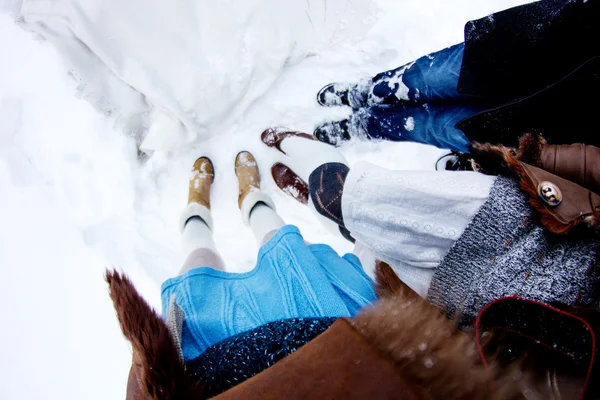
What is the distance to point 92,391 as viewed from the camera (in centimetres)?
122

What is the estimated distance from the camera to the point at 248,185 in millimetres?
1397

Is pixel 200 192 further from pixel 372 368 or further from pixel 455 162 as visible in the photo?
pixel 372 368

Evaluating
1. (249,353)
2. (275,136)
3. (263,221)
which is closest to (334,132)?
(275,136)

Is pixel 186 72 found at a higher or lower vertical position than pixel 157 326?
higher

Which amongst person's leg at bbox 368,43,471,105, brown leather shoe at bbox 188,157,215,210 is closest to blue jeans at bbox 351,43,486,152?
person's leg at bbox 368,43,471,105

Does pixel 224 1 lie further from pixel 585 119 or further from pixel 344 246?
pixel 585 119

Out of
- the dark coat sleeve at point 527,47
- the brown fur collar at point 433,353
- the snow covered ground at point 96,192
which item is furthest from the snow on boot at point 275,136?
the brown fur collar at point 433,353

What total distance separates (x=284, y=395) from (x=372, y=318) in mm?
130

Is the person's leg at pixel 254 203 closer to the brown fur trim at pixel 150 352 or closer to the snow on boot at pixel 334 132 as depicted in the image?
the snow on boot at pixel 334 132

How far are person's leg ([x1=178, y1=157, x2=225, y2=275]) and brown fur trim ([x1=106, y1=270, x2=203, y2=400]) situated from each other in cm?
37

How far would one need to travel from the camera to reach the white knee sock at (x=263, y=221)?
1.12 metres

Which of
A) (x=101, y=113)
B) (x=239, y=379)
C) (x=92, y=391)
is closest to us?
(x=239, y=379)

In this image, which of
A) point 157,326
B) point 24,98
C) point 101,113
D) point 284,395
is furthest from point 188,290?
point 24,98

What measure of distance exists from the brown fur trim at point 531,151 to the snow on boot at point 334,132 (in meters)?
0.79
